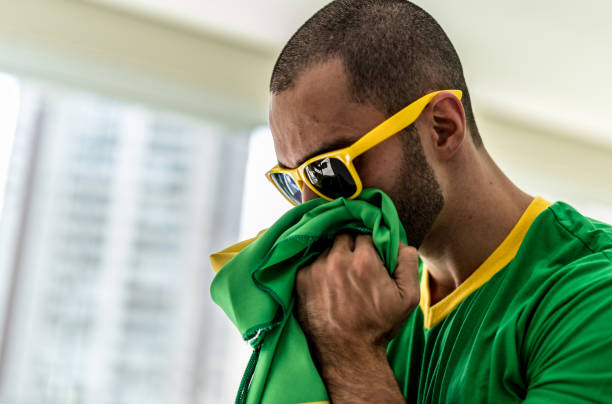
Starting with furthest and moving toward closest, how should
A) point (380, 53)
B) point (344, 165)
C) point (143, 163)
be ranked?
1. point (143, 163)
2. point (380, 53)
3. point (344, 165)

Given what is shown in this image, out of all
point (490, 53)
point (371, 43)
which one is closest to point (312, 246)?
point (371, 43)

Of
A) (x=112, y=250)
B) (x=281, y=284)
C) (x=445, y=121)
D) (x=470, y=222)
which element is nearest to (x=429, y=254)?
(x=470, y=222)

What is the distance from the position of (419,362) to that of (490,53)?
2415 millimetres

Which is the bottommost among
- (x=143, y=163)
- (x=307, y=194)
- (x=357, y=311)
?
(x=357, y=311)

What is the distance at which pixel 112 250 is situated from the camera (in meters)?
2.91

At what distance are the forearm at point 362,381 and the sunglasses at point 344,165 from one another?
30 cm

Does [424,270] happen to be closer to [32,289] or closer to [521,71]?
[32,289]

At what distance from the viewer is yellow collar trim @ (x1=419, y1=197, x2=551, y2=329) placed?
114 cm

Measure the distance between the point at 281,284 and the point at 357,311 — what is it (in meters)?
0.13

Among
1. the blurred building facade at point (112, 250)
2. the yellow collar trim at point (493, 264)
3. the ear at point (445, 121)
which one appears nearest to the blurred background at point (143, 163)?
the blurred building facade at point (112, 250)

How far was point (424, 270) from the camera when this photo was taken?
4.49 ft

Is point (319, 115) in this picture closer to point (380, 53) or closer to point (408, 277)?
point (380, 53)

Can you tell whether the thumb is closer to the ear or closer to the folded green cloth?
the folded green cloth

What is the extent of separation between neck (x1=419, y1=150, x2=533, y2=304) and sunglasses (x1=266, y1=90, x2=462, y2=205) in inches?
6.1
